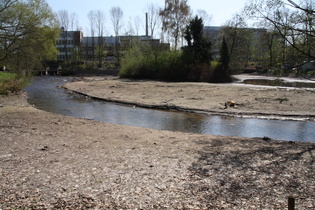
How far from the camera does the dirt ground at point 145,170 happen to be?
4312 millimetres

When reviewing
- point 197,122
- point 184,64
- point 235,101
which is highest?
point 184,64

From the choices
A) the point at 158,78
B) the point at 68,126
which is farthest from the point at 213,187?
the point at 158,78

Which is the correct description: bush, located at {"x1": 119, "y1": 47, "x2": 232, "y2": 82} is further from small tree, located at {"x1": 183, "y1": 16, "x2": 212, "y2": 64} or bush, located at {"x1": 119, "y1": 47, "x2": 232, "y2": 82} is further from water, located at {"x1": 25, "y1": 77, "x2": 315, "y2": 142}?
water, located at {"x1": 25, "y1": 77, "x2": 315, "y2": 142}

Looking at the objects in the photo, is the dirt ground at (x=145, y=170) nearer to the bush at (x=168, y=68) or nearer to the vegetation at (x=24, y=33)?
the vegetation at (x=24, y=33)

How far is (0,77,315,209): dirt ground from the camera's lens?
170 inches

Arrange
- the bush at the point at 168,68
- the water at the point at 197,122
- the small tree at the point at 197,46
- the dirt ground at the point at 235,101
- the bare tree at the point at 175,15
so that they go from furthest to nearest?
the bare tree at the point at 175,15 < the small tree at the point at 197,46 < the bush at the point at 168,68 < the dirt ground at the point at 235,101 < the water at the point at 197,122

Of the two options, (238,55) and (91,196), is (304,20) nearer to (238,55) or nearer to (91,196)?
(91,196)

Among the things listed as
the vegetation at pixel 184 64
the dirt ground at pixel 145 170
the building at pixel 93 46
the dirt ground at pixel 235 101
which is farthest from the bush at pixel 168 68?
the dirt ground at pixel 145 170

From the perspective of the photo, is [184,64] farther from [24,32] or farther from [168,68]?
[24,32]

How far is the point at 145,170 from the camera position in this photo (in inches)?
225

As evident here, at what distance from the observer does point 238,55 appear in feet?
153

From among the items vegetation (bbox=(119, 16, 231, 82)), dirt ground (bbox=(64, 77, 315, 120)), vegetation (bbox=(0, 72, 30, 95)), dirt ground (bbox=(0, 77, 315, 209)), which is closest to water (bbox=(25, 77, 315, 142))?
dirt ground (bbox=(64, 77, 315, 120))

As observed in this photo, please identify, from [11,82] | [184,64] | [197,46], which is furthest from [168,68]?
[11,82]

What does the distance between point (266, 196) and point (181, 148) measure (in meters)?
3.40
